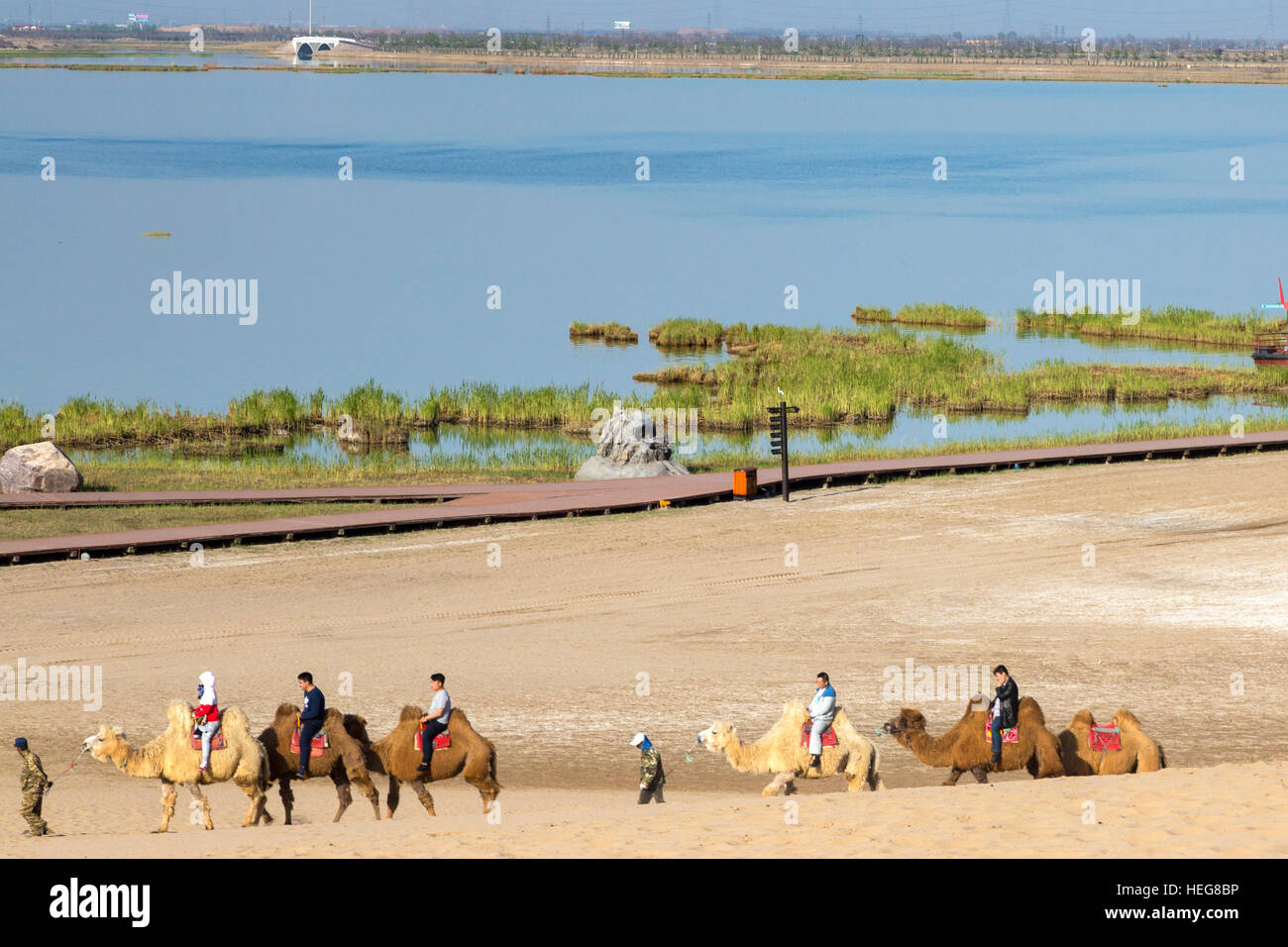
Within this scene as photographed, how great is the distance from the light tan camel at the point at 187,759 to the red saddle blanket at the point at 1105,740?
1005cm

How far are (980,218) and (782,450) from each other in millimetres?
98069

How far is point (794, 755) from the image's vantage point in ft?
65.6

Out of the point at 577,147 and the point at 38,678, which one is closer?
the point at 38,678

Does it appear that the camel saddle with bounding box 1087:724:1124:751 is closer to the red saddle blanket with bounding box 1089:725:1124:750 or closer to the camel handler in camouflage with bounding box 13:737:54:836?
the red saddle blanket with bounding box 1089:725:1124:750

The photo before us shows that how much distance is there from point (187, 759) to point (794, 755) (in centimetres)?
731

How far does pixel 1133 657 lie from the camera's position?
89.5ft

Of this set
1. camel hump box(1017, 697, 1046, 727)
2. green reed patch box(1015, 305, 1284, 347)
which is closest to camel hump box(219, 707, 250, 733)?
camel hump box(1017, 697, 1046, 727)

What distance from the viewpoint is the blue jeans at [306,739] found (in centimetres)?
1953

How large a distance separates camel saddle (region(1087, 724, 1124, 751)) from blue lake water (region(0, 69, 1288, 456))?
36926mm

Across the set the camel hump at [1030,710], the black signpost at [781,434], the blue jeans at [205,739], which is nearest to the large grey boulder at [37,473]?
the black signpost at [781,434]

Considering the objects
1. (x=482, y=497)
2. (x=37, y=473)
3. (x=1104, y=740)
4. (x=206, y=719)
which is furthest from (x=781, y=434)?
(x=206, y=719)

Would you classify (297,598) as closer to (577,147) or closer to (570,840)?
(570,840)

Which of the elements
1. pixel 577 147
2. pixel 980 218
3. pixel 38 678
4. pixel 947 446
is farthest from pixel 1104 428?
pixel 577 147

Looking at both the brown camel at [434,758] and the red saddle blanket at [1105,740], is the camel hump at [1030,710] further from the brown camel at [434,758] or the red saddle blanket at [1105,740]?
the brown camel at [434,758]
